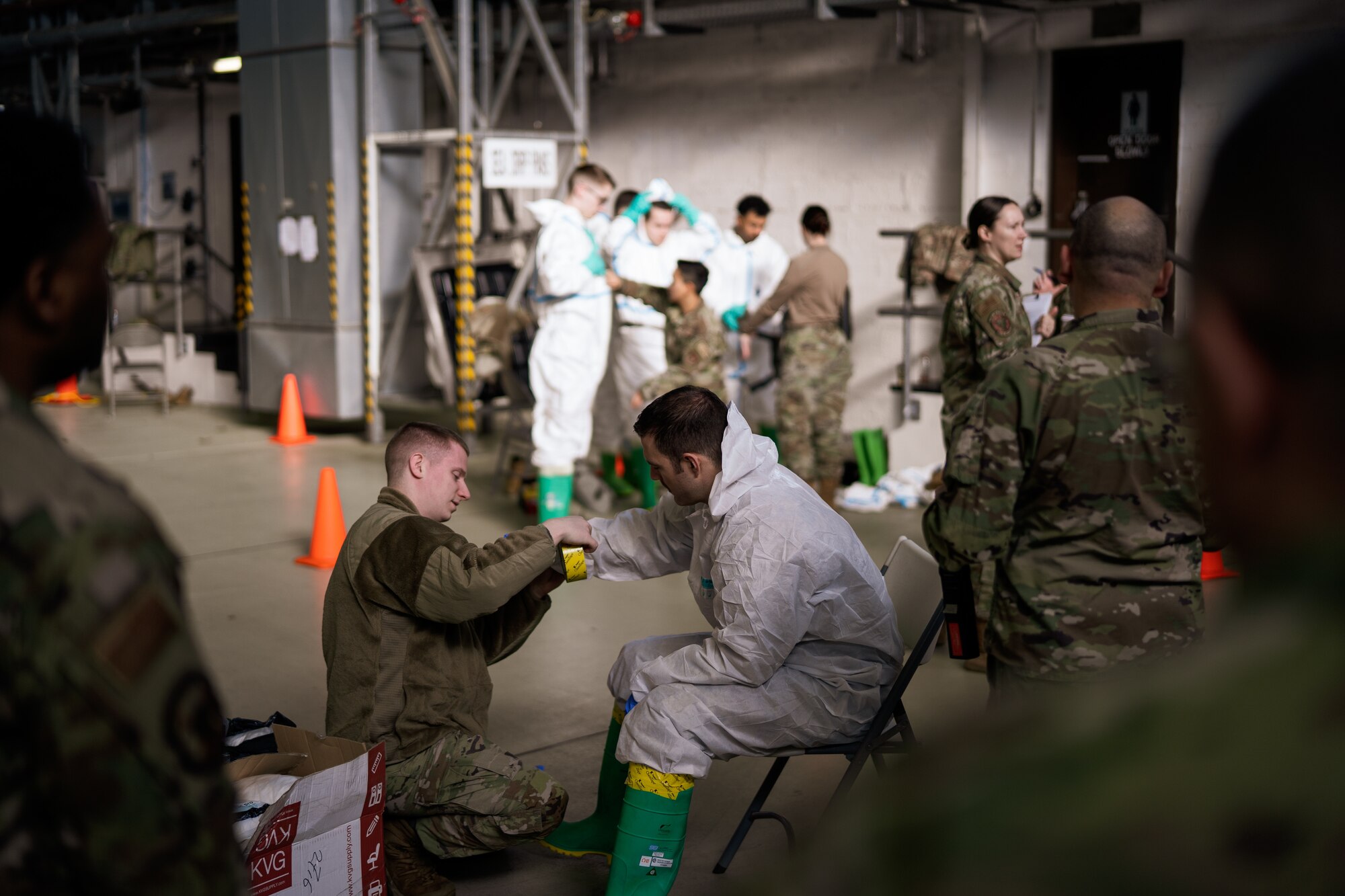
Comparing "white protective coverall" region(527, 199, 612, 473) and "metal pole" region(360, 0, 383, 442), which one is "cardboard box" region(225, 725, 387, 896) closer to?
"white protective coverall" region(527, 199, 612, 473)

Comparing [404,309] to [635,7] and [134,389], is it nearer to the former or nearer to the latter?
[635,7]

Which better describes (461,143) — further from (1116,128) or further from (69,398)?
(69,398)

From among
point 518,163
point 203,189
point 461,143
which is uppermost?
point 203,189

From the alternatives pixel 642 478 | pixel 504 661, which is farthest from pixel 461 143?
pixel 504 661

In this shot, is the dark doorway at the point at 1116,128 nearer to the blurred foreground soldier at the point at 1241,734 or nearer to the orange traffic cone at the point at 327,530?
the orange traffic cone at the point at 327,530

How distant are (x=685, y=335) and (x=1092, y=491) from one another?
14.9 ft

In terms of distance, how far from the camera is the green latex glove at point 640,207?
7.62 meters

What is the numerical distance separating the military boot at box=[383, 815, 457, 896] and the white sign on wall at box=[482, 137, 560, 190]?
6340 mm

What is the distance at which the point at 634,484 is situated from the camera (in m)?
8.21

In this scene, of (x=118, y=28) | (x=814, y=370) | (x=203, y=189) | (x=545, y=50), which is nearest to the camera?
(x=814, y=370)

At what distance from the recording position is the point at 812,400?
7.76m

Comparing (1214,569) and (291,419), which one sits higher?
(291,419)

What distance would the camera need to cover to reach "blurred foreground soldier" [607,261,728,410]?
6840mm

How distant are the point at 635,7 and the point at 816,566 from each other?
27.2 feet
